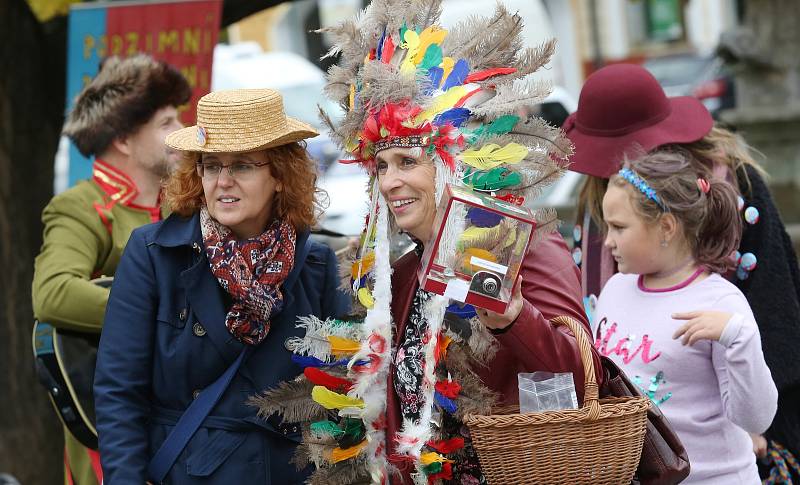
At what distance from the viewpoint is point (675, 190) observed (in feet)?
12.1

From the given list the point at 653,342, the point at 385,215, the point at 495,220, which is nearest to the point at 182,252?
the point at 385,215

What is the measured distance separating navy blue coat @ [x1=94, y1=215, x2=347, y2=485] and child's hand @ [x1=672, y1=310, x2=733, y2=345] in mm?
1124

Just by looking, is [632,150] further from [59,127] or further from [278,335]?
[59,127]

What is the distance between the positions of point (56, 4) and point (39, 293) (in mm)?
2282

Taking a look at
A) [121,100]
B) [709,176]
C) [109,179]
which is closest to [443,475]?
[709,176]

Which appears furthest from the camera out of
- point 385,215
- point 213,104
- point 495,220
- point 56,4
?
point 56,4

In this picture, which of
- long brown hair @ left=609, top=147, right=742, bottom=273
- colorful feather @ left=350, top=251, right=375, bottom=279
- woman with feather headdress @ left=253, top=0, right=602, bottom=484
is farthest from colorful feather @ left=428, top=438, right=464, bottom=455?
long brown hair @ left=609, top=147, right=742, bottom=273

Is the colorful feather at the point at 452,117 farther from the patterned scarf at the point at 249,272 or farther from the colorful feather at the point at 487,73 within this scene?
the patterned scarf at the point at 249,272

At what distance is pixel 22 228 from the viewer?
19.1 feet

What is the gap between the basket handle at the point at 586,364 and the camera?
2.70 metres

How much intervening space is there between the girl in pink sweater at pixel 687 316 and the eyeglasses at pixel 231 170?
3.84ft

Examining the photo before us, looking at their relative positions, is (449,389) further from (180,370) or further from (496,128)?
(180,370)

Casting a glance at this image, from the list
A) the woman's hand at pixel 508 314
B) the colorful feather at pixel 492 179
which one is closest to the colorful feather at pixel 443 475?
the woman's hand at pixel 508 314

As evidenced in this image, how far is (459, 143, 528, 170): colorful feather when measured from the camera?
3.00 m
